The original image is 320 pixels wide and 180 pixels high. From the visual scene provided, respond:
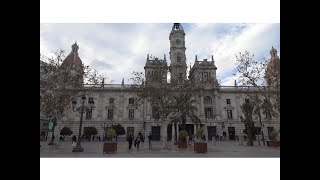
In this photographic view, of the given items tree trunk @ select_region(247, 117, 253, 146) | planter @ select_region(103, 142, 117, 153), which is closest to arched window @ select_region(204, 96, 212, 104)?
tree trunk @ select_region(247, 117, 253, 146)

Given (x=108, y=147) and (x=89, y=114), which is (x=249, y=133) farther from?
(x=89, y=114)

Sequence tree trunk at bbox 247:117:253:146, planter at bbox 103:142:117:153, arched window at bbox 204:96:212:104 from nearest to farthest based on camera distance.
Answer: planter at bbox 103:142:117:153
tree trunk at bbox 247:117:253:146
arched window at bbox 204:96:212:104

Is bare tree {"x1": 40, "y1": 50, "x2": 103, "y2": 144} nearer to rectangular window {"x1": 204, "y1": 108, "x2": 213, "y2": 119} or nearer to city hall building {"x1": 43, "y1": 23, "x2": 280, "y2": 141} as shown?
city hall building {"x1": 43, "y1": 23, "x2": 280, "y2": 141}

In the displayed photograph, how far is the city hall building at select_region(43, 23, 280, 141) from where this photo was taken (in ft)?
136

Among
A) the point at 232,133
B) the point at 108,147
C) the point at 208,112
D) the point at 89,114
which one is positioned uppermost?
the point at 208,112

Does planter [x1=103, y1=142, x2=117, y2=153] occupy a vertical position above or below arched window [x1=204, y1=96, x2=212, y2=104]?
below

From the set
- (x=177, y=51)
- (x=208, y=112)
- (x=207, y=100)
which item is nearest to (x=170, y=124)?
(x=208, y=112)

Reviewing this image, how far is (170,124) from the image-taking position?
40.7 metres

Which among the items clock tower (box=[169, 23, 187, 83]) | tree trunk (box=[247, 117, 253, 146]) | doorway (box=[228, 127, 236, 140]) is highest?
clock tower (box=[169, 23, 187, 83])

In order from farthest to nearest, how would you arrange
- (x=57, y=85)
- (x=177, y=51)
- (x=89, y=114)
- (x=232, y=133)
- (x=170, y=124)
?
(x=177, y=51)
(x=232, y=133)
(x=89, y=114)
(x=170, y=124)
(x=57, y=85)

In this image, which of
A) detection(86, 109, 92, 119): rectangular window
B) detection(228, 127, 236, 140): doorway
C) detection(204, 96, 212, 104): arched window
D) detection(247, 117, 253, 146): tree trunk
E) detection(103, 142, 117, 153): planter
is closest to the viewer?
detection(103, 142, 117, 153): planter

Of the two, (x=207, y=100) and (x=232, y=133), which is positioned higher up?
(x=207, y=100)
